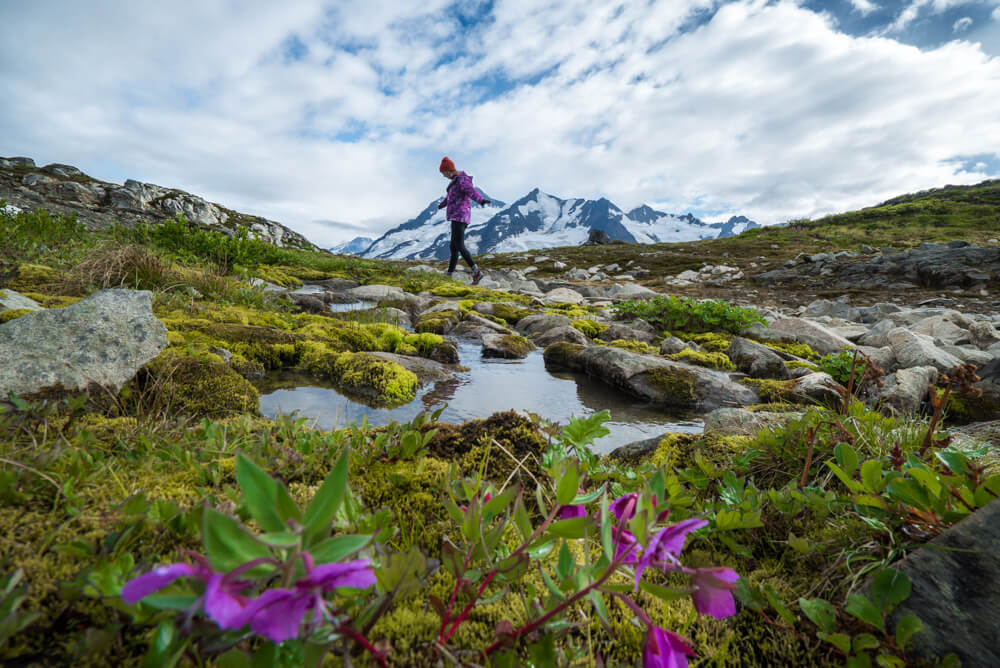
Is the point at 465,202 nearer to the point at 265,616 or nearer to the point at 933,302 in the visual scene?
the point at 265,616

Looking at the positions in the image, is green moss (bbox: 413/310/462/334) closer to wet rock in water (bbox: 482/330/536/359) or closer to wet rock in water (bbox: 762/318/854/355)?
wet rock in water (bbox: 482/330/536/359)

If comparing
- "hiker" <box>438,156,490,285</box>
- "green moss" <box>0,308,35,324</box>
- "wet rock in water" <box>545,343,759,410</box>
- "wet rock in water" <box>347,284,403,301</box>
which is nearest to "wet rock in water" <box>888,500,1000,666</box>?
"wet rock in water" <box>545,343,759,410</box>

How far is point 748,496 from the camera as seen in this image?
173cm

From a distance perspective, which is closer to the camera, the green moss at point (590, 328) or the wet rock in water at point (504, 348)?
the wet rock in water at point (504, 348)

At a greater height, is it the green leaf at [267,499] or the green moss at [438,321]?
the green leaf at [267,499]

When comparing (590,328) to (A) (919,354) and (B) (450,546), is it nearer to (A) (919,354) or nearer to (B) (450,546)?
(A) (919,354)

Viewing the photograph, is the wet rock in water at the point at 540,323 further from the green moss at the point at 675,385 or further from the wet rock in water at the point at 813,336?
the wet rock in water at the point at 813,336

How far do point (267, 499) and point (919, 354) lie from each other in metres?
8.84

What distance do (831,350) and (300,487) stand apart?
34.3 feet

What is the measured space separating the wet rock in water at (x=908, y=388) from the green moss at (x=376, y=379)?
5.42 meters

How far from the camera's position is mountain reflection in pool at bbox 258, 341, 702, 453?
4.30 meters

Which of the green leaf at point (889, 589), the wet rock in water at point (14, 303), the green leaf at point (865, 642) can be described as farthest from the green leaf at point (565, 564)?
the wet rock in water at point (14, 303)

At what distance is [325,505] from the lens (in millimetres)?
584

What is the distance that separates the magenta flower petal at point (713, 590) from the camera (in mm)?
798
